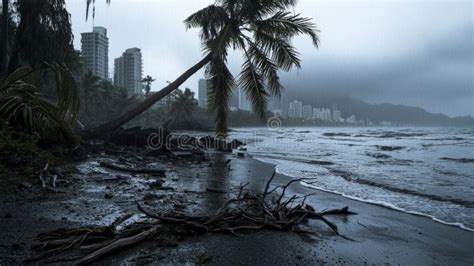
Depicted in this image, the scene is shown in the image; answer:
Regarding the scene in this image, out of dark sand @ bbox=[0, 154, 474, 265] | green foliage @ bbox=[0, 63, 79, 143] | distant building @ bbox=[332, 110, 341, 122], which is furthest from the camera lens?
distant building @ bbox=[332, 110, 341, 122]

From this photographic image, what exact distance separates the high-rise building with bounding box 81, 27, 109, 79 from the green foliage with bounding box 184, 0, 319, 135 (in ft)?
130

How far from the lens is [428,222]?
16.3ft

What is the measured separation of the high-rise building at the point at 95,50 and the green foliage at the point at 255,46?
39538 millimetres

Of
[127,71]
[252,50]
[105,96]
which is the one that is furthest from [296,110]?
[252,50]

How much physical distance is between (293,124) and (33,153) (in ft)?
536

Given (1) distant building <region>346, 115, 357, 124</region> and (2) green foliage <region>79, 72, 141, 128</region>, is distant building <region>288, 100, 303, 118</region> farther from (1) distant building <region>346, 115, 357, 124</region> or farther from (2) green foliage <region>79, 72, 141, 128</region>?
(2) green foliage <region>79, 72, 141, 128</region>

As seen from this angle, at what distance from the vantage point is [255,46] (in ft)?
37.2

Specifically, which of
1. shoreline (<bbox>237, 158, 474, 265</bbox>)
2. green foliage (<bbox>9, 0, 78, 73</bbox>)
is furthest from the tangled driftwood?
green foliage (<bbox>9, 0, 78, 73</bbox>)

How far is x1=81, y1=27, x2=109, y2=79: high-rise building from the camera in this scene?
48.2 m

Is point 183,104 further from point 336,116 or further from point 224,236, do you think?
point 336,116

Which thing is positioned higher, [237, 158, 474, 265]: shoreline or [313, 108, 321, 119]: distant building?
[313, 108, 321, 119]: distant building

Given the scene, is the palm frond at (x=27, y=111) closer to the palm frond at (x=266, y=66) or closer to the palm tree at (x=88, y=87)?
the palm frond at (x=266, y=66)

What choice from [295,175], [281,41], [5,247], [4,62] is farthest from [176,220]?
[4,62]

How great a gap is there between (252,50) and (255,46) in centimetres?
19
